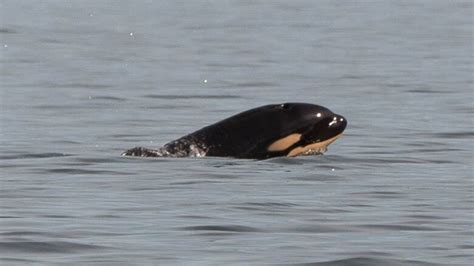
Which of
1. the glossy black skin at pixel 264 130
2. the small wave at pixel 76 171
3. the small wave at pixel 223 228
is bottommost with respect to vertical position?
the small wave at pixel 223 228

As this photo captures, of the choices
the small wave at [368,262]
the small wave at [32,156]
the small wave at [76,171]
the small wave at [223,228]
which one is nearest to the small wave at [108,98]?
the small wave at [32,156]

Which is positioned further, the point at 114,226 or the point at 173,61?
the point at 173,61

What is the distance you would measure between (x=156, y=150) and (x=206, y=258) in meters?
6.82

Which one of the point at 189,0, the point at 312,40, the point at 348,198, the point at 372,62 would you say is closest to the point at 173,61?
the point at 372,62

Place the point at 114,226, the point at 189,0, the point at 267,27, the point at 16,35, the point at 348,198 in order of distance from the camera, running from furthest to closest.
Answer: the point at 189,0, the point at 267,27, the point at 16,35, the point at 348,198, the point at 114,226

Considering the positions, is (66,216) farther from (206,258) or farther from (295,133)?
(295,133)

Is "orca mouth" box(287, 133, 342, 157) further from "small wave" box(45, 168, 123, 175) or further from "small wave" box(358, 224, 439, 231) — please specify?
"small wave" box(358, 224, 439, 231)

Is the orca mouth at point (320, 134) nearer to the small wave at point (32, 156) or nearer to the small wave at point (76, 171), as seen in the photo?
the small wave at point (76, 171)

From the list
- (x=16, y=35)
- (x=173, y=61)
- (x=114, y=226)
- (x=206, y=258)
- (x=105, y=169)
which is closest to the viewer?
(x=206, y=258)

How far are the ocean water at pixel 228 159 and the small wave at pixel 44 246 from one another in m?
0.01

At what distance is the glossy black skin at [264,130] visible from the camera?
20000mm

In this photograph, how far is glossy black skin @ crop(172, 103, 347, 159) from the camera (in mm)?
20000

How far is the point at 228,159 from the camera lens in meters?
20.0

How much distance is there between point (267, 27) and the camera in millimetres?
53031
